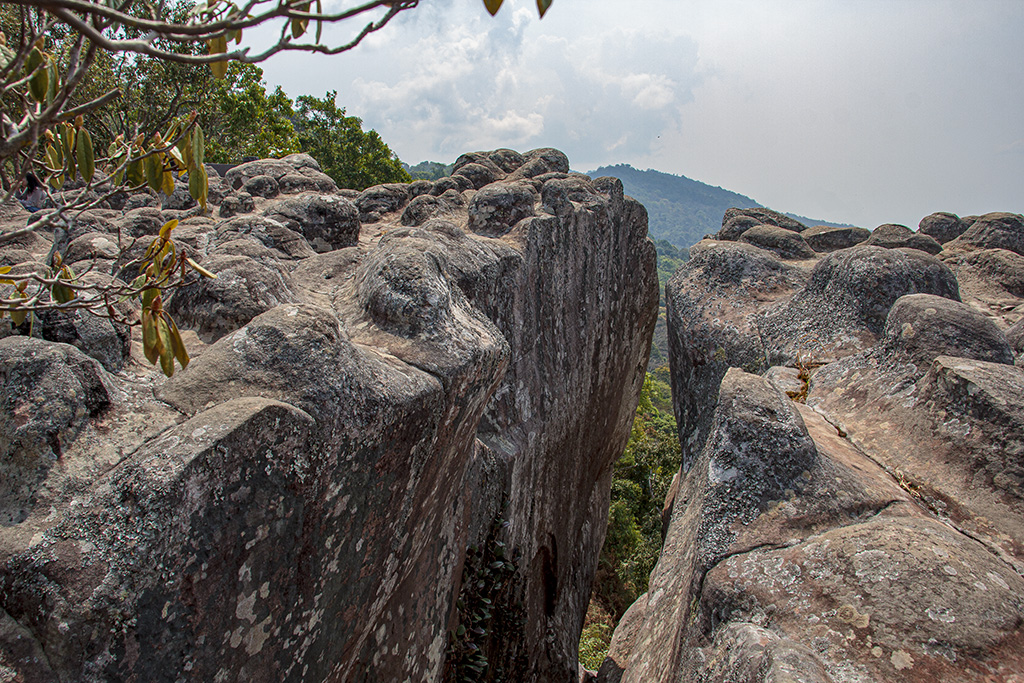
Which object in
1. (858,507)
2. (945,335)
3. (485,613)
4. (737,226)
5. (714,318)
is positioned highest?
(737,226)

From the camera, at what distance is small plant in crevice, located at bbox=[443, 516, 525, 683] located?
218 inches

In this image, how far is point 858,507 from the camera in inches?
174

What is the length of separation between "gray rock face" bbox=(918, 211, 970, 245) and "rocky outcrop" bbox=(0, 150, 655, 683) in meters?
10.8

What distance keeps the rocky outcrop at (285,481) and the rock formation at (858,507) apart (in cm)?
198

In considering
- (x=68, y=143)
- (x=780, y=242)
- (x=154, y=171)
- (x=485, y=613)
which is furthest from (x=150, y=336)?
(x=780, y=242)

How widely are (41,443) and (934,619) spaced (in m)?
4.74

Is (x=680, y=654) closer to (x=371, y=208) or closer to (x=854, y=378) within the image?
(x=854, y=378)

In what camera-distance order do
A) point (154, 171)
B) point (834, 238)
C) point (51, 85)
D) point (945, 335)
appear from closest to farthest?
point (51, 85) → point (154, 171) → point (945, 335) → point (834, 238)

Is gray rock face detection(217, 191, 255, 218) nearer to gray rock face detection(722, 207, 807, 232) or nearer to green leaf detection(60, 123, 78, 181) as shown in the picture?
green leaf detection(60, 123, 78, 181)

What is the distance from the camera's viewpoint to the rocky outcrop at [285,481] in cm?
249

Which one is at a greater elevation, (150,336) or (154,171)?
(154,171)

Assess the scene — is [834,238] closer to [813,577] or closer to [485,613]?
[813,577]

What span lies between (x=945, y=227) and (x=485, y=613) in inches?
521

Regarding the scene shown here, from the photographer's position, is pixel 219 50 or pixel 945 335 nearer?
pixel 219 50
